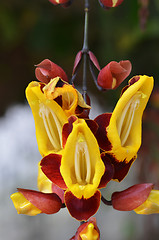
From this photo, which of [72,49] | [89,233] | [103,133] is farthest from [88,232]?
[72,49]

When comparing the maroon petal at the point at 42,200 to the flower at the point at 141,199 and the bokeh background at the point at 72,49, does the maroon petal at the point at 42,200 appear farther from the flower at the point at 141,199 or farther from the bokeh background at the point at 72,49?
the bokeh background at the point at 72,49

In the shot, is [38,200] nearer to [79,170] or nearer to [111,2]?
[79,170]

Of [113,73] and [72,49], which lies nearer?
[113,73]

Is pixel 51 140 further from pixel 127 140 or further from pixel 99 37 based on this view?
pixel 99 37

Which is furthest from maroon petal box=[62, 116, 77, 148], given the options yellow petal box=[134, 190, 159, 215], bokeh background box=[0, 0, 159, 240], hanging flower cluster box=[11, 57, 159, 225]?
bokeh background box=[0, 0, 159, 240]

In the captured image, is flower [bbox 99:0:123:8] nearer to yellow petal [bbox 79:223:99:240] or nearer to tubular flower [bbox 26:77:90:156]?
tubular flower [bbox 26:77:90:156]

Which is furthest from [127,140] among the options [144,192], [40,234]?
[40,234]
